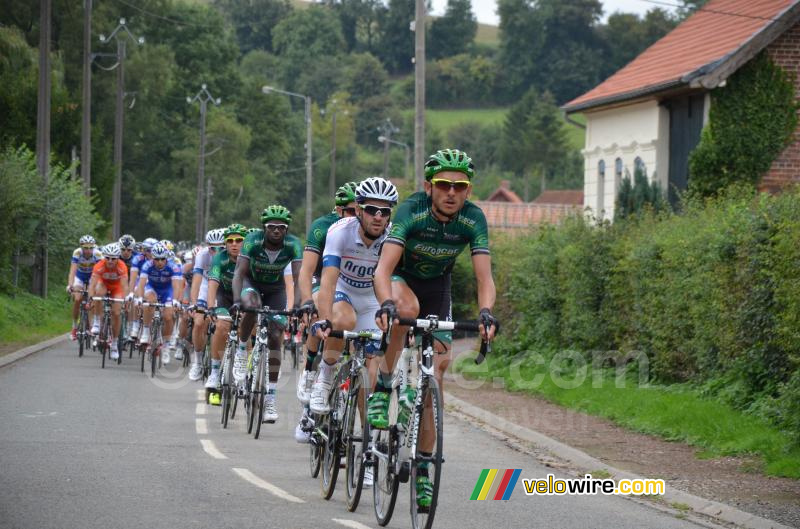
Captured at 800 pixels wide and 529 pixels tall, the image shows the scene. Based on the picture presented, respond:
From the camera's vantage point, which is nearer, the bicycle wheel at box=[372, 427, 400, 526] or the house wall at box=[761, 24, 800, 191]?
the bicycle wheel at box=[372, 427, 400, 526]

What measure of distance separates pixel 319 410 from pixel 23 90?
36.3 m

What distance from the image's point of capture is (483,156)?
443 ft

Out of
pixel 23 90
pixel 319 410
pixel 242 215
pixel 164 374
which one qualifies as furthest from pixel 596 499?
pixel 242 215

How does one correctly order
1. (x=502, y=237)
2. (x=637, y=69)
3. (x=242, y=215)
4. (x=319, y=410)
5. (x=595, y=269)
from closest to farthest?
(x=319, y=410), (x=595, y=269), (x=502, y=237), (x=637, y=69), (x=242, y=215)

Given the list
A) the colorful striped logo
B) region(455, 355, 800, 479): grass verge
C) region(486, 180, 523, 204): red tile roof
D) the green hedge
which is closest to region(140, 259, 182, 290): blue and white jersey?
region(455, 355, 800, 479): grass verge

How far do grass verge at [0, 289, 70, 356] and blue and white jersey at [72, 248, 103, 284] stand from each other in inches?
69.9

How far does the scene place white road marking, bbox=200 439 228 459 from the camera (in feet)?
38.9

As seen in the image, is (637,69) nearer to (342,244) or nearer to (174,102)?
(342,244)

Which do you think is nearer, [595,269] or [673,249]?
[673,249]

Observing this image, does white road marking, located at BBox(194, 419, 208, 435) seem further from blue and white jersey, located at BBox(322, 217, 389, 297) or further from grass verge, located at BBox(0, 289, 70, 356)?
grass verge, located at BBox(0, 289, 70, 356)

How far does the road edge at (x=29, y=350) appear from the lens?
2120cm

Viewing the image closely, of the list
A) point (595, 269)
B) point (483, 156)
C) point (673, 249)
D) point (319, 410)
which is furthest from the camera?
point (483, 156)

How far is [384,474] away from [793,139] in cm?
2220

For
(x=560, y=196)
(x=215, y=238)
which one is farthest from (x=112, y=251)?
(x=560, y=196)
